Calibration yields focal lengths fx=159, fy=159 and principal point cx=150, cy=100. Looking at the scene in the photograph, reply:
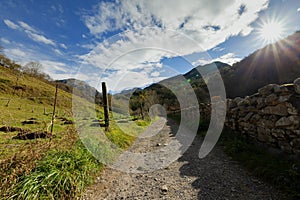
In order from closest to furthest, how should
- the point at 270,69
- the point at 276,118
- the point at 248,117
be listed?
the point at 276,118 → the point at 248,117 → the point at 270,69

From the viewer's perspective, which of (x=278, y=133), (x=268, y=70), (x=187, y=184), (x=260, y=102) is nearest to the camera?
(x=187, y=184)

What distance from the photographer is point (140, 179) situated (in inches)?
158

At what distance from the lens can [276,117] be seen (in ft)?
13.7

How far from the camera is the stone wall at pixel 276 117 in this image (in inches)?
143

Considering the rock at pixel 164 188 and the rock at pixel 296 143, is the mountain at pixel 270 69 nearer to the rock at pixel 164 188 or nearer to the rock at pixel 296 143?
the rock at pixel 296 143

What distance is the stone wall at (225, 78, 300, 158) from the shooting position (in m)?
3.63

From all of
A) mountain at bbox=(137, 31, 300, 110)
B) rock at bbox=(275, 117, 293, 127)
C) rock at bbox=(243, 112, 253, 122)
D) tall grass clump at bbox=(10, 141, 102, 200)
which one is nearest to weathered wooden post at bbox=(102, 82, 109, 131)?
tall grass clump at bbox=(10, 141, 102, 200)

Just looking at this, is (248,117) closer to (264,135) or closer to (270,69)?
(264,135)

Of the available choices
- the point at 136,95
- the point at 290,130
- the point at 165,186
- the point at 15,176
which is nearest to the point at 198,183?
the point at 165,186

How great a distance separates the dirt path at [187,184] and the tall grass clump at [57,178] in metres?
0.35

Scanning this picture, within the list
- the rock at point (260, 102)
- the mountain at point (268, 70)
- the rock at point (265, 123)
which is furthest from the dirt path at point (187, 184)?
the mountain at point (268, 70)

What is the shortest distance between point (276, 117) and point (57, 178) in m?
5.30

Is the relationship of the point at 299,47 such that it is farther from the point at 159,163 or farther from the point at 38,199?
the point at 38,199

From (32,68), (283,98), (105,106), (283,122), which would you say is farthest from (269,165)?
(32,68)
